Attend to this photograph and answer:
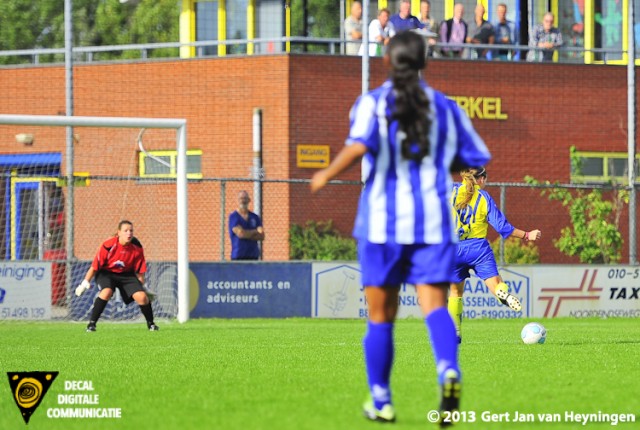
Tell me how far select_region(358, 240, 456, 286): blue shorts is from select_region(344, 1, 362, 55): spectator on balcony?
63.6ft

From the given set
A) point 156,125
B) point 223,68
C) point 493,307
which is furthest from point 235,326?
point 223,68

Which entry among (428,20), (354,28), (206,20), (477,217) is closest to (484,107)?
(428,20)

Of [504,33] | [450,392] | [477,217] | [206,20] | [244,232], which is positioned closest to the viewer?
[450,392]

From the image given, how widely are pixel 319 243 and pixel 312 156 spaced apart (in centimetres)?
251

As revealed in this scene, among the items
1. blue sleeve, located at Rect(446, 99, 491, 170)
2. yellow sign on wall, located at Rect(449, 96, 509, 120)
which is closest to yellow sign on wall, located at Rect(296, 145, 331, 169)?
yellow sign on wall, located at Rect(449, 96, 509, 120)

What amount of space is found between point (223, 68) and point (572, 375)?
59.7ft

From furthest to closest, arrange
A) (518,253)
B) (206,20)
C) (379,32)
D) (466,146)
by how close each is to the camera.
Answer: (206,20) < (379,32) < (518,253) < (466,146)

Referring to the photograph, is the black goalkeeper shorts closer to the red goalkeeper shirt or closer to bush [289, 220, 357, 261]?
the red goalkeeper shirt

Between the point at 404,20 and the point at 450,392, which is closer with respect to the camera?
the point at 450,392

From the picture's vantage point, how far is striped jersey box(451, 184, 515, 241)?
1401 cm

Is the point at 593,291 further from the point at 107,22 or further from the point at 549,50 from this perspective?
the point at 107,22

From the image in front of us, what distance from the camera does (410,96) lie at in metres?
6.98

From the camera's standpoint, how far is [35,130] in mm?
27328

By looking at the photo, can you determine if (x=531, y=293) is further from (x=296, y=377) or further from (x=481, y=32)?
(x=296, y=377)
